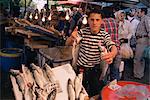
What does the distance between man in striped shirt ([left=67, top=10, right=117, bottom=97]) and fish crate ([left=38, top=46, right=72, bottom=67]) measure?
0.72m

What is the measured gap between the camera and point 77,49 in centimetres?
450

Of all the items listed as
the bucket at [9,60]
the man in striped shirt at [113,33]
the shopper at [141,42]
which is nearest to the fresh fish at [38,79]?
the man in striped shirt at [113,33]

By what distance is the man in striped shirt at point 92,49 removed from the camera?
4.32m

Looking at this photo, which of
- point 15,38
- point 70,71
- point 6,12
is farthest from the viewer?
point 6,12

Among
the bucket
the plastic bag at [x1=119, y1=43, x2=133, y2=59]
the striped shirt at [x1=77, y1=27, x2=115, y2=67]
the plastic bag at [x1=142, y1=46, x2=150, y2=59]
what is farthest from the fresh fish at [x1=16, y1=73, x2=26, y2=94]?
the plastic bag at [x1=142, y1=46, x2=150, y2=59]

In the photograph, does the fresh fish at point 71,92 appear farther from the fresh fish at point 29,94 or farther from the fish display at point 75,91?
the fresh fish at point 29,94

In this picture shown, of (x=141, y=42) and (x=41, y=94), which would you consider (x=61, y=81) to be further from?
(x=141, y=42)

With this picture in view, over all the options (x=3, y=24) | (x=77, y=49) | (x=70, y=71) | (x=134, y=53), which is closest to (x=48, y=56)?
(x=77, y=49)

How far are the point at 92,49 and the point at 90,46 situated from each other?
0.06 m

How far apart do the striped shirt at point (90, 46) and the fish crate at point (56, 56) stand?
79 centimetres

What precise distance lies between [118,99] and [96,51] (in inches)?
48.0

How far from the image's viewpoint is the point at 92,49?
176 inches

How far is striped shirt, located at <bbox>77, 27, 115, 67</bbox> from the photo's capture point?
4.44m

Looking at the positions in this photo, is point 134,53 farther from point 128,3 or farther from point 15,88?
point 15,88
